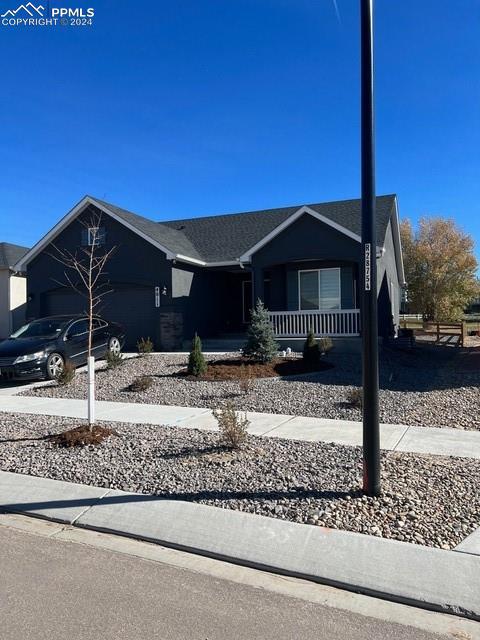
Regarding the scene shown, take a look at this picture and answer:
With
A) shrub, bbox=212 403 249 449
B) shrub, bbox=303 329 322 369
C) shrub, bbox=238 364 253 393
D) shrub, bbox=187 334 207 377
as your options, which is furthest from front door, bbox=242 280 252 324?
shrub, bbox=212 403 249 449

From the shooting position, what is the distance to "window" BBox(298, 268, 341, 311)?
18.3 m

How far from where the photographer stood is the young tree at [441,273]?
33281mm

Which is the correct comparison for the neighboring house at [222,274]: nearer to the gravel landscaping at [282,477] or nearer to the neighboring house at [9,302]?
the neighboring house at [9,302]

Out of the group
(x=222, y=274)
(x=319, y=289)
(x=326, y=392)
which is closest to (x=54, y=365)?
(x=326, y=392)

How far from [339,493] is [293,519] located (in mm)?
646

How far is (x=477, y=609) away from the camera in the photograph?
3.15 meters

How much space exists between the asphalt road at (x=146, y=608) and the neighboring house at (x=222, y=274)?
44.7 ft

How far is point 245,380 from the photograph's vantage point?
1076 centimetres

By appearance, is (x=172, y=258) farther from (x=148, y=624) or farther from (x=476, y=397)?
(x=148, y=624)

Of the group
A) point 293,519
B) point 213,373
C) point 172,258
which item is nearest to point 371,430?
point 293,519

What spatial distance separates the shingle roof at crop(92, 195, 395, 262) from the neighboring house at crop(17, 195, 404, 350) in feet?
0.26

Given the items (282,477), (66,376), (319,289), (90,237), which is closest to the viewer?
(282,477)

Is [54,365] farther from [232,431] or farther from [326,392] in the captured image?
[232,431]

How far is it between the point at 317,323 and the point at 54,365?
8.42 metres
